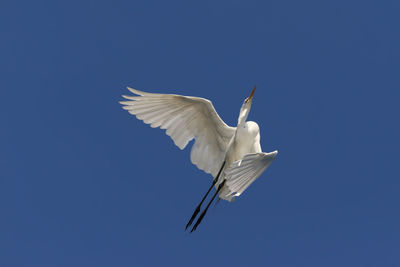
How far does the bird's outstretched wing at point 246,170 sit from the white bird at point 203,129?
0.72 m

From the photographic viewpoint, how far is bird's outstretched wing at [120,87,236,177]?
8.59 m

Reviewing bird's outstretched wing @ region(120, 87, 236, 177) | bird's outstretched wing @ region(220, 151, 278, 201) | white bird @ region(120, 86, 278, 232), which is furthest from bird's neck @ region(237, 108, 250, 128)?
bird's outstretched wing @ region(220, 151, 278, 201)

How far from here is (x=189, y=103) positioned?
341 inches

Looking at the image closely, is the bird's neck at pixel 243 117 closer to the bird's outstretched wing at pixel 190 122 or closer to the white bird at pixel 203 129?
the white bird at pixel 203 129

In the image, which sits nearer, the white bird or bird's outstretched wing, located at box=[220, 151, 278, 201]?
bird's outstretched wing, located at box=[220, 151, 278, 201]

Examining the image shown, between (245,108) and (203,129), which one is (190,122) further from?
(245,108)

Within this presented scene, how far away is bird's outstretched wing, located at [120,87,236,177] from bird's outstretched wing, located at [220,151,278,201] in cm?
139

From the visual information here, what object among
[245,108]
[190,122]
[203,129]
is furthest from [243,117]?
[190,122]

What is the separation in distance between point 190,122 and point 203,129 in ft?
0.87

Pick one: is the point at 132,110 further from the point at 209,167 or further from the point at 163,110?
the point at 209,167

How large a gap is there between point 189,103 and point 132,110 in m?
0.95

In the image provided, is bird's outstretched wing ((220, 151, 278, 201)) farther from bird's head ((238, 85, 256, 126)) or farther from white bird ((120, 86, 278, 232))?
bird's head ((238, 85, 256, 126))

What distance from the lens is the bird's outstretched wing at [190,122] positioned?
8594mm

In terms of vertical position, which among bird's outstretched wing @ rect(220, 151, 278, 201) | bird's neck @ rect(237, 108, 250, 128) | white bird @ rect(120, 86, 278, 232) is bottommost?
bird's outstretched wing @ rect(220, 151, 278, 201)
